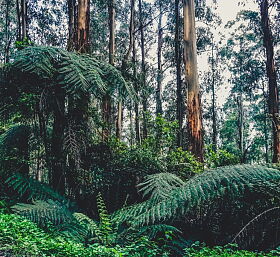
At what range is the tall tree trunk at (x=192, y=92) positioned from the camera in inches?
239

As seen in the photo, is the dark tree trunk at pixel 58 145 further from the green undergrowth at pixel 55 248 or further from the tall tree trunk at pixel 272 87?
the tall tree trunk at pixel 272 87

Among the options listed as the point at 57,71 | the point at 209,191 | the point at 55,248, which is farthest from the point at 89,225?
the point at 57,71

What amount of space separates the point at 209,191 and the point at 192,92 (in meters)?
3.80

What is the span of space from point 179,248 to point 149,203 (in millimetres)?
615

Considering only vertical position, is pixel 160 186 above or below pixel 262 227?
above

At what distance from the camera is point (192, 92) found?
20.7 ft

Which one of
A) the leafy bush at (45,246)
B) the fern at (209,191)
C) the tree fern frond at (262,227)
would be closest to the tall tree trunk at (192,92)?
the tree fern frond at (262,227)

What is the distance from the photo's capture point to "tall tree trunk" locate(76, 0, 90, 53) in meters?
5.63

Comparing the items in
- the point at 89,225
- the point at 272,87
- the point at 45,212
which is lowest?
the point at 89,225

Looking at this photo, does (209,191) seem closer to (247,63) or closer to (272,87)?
(272,87)

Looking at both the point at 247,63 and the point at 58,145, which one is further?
the point at 247,63

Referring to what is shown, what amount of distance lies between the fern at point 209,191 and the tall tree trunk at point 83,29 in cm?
354

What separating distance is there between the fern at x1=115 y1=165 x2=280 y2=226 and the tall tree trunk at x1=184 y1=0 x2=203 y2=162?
9.01 feet

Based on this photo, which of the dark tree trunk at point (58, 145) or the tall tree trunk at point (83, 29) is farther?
the tall tree trunk at point (83, 29)
